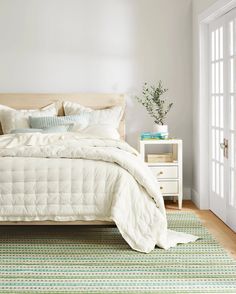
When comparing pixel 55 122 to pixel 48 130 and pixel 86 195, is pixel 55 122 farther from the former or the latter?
pixel 86 195

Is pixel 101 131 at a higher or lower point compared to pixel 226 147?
higher

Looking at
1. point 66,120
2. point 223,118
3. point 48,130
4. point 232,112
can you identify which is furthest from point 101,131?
point 232,112

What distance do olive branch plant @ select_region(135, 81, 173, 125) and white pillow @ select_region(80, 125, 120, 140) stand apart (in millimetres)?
728

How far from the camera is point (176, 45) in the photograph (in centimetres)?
619

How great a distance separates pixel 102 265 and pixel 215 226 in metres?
1.52

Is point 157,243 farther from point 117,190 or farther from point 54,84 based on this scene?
point 54,84

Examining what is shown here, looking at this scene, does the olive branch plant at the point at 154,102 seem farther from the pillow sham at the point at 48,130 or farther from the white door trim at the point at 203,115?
the pillow sham at the point at 48,130

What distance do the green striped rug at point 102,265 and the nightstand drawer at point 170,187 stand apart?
103cm

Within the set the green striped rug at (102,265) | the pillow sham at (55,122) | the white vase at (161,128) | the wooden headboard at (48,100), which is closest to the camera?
the green striped rug at (102,265)

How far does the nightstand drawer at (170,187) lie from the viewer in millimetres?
5746

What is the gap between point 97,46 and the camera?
6.17 meters

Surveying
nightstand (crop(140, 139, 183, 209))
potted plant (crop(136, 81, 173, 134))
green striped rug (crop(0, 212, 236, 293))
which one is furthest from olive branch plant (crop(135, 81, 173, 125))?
green striped rug (crop(0, 212, 236, 293))

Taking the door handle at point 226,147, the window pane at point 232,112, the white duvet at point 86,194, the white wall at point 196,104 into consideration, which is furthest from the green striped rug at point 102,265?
the white wall at point 196,104

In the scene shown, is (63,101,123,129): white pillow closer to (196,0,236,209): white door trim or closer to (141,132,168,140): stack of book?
(141,132,168,140): stack of book
